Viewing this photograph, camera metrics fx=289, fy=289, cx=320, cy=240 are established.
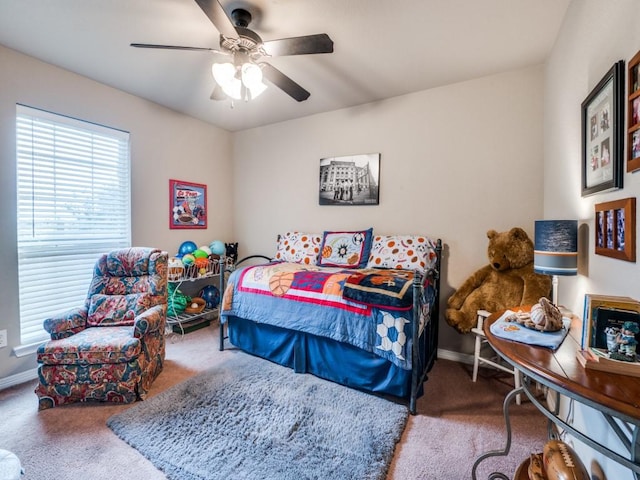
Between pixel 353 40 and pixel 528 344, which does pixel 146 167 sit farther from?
pixel 528 344

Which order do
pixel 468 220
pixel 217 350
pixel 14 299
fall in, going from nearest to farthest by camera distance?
pixel 14 299, pixel 468 220, pixel 217 350

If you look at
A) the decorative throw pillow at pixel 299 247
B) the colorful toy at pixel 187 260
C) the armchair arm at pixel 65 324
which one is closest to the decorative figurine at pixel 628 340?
the decorative throw pillow at pixel 299 247

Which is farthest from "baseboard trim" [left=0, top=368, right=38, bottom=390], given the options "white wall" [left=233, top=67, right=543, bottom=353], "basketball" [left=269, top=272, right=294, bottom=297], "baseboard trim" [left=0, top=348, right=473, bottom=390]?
"white wall" [left=233, top=67, right=543, bottom=353]

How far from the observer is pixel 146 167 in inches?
127

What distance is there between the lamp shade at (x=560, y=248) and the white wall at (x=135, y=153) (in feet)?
11.7

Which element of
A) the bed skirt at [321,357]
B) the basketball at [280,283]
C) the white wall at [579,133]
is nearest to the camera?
the white wall at [579,133]

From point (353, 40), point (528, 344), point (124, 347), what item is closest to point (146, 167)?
point (124, 347)

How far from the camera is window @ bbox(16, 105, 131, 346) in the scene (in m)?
2.39

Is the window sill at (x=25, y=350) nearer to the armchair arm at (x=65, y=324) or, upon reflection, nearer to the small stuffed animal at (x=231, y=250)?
the armchair arm at (x=65, y=324)

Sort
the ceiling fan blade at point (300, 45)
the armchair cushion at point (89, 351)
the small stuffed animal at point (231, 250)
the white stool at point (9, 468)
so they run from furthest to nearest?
the small stuffed animal at point (231, 250) < the armchair cushion at point (89, 351) < the ceiling fan blade at point (300, 45) < the white stool at point (9, 468)

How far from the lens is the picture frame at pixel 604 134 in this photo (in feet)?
3.67

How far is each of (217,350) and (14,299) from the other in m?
1.66

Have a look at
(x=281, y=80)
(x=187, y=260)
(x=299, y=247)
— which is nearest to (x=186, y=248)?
(x=187, y=260)

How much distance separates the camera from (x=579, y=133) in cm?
159
